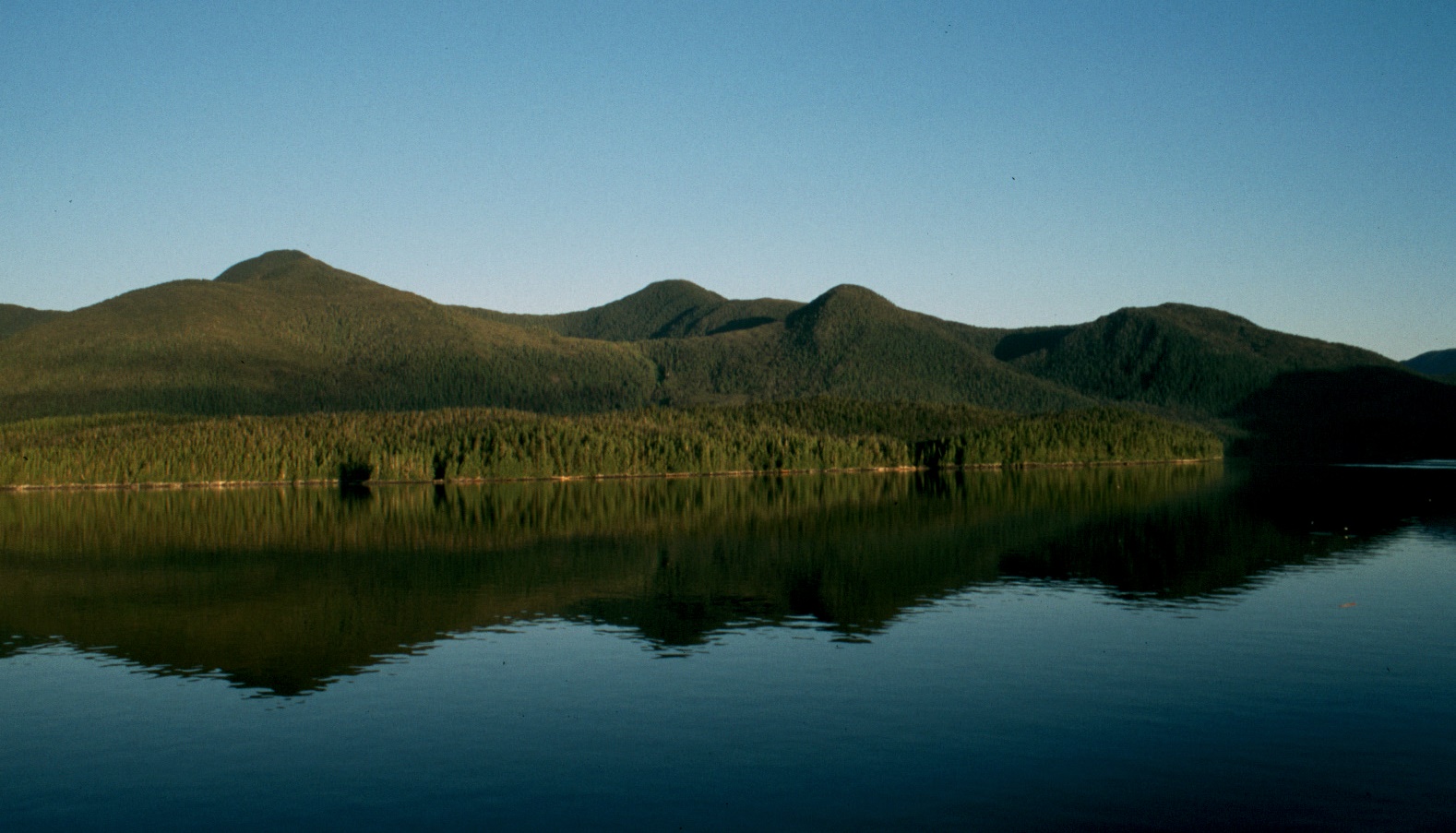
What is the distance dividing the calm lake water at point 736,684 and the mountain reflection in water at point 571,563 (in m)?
0.44

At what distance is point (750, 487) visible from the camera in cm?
17775

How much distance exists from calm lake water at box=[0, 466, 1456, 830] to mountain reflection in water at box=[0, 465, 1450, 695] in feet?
1.45

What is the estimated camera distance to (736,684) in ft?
137

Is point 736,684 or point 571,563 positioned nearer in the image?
point 736,684

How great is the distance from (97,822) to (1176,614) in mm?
44108

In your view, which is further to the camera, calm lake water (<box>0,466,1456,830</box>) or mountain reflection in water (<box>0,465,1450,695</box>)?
mountain reflection in water (<box>0,465,1450,695</box>)

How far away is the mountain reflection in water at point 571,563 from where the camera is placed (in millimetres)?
53594

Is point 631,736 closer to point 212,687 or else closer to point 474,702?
point 474,702

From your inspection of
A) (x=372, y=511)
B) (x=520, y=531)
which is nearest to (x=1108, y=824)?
(x=520, y=531)

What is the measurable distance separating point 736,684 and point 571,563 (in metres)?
37.7

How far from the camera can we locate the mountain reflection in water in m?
53.6

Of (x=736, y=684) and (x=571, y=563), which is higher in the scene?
(x=571, y=563)

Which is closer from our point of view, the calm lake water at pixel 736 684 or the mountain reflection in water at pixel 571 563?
the calm lake water at pixel 736 684

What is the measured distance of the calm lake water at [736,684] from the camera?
29.8 m
